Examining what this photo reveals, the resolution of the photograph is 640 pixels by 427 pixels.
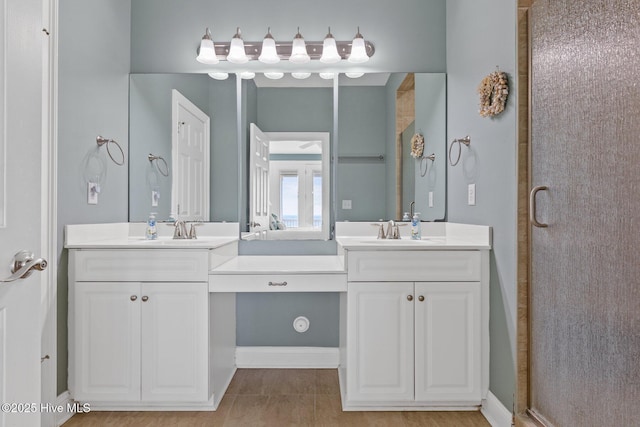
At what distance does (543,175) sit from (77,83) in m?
2.20

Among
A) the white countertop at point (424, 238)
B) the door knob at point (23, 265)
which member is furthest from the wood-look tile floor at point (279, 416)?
the door knob at point (23, 265)

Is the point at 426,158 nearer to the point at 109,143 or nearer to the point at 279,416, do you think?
the point at 279,416

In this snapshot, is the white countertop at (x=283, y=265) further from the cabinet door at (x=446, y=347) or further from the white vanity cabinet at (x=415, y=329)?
the cabinet door at (x=446, y=347)

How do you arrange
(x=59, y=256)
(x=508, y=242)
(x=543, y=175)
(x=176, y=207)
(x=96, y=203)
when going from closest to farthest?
1. (x=543, y=175)
2. (x=508, y=242)
3. (x=59, y=256)
4. (x=96, y=203)
5. (x=176, y=207)

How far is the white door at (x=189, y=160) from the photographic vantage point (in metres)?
2.72

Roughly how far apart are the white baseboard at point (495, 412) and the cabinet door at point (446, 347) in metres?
0.06

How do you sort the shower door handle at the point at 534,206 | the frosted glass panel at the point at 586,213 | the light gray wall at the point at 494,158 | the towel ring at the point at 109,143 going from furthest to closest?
the towel ring at the point at 109,143
the light gray wall at the point at 494,158
the shower door handle at the point at 534,206
the frosted glass panel at the point at 586,213

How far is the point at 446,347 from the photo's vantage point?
2.08 meters

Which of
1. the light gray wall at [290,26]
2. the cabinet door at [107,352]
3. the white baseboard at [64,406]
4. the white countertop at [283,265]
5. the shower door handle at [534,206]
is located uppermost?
the light gray wall at [290,26]

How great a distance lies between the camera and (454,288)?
2090mm

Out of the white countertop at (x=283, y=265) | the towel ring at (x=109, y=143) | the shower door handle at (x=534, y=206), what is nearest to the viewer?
the shower door handle at (x=534, y=206)

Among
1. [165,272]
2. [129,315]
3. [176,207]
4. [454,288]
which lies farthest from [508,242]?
[176,207]

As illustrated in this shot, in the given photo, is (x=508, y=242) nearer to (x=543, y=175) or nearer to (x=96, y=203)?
(x=543, y=175)

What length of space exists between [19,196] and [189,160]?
5.70 ft
